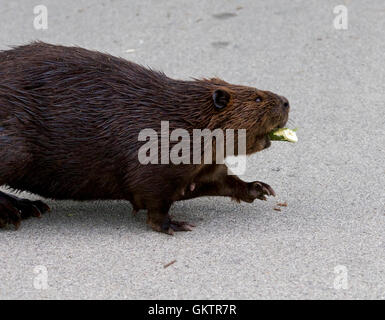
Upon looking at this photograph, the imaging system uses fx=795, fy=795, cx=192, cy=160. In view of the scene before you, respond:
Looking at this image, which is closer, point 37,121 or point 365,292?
point 365,292

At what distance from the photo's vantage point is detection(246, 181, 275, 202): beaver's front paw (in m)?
5.17

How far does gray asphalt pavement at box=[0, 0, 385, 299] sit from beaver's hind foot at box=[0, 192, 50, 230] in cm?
7

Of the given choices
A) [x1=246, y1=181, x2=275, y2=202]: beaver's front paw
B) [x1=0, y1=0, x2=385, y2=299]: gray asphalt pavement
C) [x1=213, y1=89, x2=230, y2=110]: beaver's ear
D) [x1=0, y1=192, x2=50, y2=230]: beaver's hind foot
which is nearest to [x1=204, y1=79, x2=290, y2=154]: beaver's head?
[x1=213, y1=89, x2=230, y2=110]: beaver's ear

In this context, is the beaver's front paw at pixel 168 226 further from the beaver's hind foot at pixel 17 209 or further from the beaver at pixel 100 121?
the beaver's hind foot at pixel 17 209

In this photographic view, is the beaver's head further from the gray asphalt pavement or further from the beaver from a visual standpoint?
the gray asphalt pavement

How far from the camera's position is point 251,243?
4.74m

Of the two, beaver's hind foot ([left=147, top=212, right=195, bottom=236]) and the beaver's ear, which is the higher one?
the beaver's ear

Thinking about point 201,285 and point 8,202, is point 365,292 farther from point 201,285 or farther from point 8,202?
point 8,202

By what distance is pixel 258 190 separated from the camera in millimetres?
5172

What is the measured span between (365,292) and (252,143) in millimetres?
1196

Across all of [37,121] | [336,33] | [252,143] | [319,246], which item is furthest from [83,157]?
[336,33]

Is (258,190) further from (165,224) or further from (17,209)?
(17,209)

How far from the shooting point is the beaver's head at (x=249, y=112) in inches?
188

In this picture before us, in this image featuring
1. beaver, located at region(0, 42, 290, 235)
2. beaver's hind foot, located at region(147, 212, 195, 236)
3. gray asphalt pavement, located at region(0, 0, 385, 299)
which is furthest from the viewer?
beaver's hind foot, located at region(147, 212, 195, 236)
